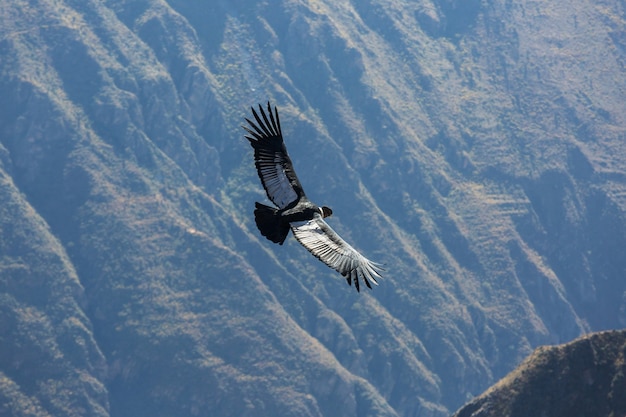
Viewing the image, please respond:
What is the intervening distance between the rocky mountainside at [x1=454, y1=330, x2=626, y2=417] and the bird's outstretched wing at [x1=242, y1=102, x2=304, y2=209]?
90.1 metres

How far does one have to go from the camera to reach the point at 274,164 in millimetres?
55688

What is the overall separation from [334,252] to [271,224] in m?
3.27

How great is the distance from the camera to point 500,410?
145 m

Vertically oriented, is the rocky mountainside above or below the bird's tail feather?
below

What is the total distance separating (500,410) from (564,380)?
7.86 metres

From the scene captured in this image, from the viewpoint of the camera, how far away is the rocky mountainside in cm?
13925

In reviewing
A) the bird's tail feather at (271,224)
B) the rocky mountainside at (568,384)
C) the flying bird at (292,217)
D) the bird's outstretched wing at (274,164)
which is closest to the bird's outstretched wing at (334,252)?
the flying bird at (292,217)

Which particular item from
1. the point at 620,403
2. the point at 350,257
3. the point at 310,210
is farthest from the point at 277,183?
the point at 620,403

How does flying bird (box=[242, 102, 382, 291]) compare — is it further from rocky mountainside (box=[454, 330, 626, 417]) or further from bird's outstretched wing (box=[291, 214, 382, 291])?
rocky mountainside (box=[454, 330, 626, 417])

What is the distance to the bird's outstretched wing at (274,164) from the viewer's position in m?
54.1

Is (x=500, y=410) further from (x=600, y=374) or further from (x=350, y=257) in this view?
(x=350, y=257)

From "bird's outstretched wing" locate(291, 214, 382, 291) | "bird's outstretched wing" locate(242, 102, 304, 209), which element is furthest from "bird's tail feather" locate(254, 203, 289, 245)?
"bird's outstretched wing" locate(242, 102, 304, 209)

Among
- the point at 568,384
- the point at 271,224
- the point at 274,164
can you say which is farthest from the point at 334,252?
the point at 568,384

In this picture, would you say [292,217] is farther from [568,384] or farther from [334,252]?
[568,384]
